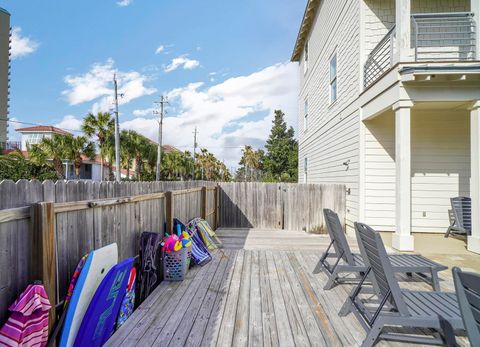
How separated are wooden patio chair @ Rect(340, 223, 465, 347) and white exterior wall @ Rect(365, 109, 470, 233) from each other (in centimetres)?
416

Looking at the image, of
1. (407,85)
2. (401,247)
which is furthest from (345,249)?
(407,85)

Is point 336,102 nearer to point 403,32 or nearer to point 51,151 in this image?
point 403,32

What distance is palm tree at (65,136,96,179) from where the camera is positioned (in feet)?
63.9

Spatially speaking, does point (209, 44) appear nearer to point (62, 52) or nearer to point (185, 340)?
point (185, 340)

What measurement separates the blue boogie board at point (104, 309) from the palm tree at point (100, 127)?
2074 cm

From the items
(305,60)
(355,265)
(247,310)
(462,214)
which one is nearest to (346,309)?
(355,265)

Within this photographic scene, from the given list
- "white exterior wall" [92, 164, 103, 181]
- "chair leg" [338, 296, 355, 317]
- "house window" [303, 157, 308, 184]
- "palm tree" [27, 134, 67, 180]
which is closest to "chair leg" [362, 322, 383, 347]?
"chair leg" [338, 296, 355, 317]

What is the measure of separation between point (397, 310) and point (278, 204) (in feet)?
20.5

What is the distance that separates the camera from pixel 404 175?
5.20 metres

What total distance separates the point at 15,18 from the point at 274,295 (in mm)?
19679

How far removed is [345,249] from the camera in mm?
3281

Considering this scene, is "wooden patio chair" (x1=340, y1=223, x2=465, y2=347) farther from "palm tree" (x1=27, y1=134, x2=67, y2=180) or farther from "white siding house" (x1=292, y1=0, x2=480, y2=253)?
"palm tree" (x1=27, y1=134, x2=67, y2=180)

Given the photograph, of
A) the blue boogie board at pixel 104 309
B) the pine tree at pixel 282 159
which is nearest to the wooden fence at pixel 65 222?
the blue boogie board at pixel 104 309

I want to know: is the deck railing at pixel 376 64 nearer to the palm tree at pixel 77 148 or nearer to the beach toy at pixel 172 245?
the beach toy at pixel 172 245
